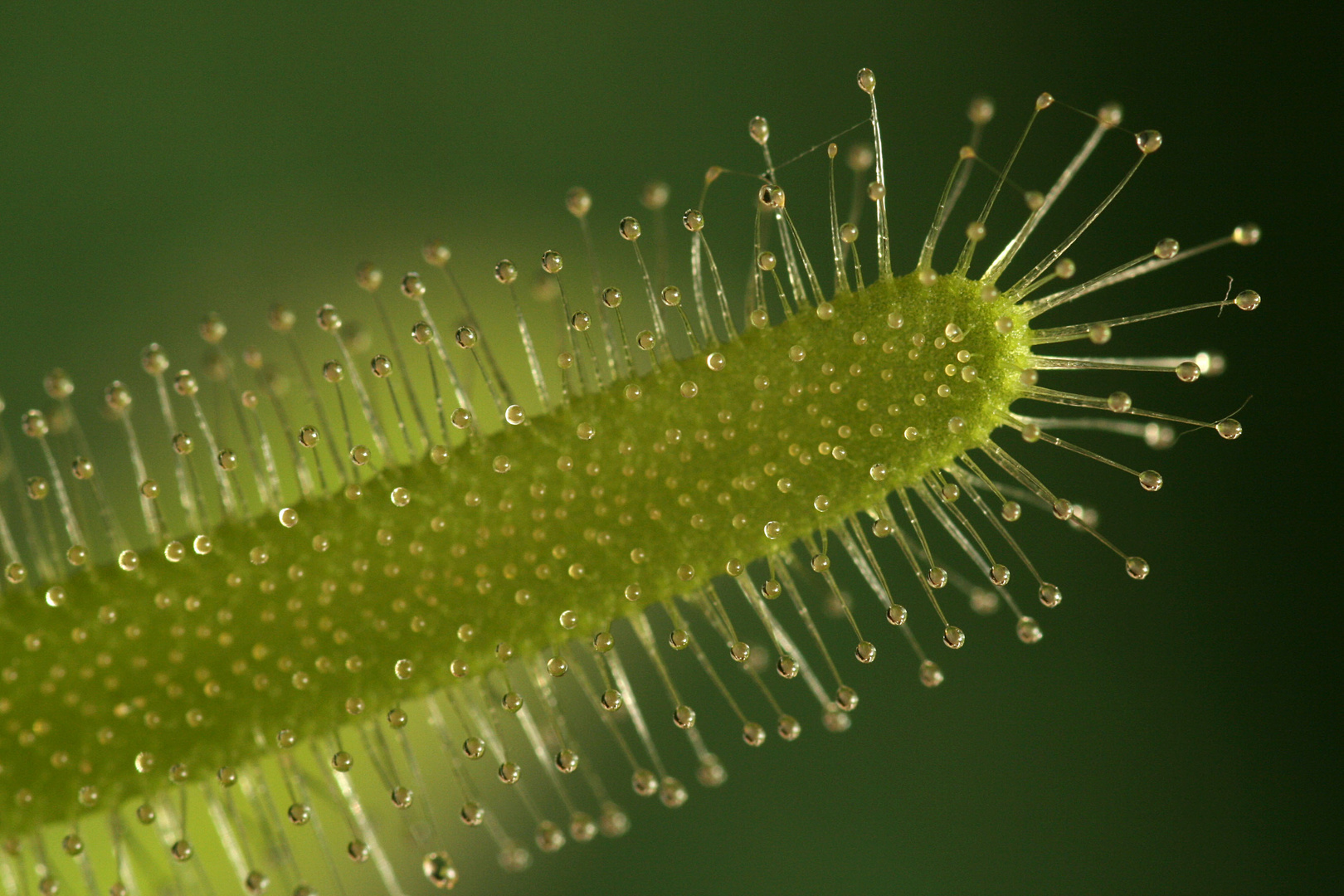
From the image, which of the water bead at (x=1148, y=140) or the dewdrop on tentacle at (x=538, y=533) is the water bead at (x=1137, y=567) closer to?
the dewdrop on tentacle at (x=538, y=533)

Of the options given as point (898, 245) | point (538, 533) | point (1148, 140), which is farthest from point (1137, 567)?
point (898, 245)

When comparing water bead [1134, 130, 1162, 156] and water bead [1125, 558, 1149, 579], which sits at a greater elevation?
water bead [1134, 130, 1162, 156]

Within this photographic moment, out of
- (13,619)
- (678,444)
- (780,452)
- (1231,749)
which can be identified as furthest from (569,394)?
(1231,749)

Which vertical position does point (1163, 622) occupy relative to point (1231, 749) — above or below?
above

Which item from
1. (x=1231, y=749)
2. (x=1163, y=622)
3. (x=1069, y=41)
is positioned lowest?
(x=1231, y=749)

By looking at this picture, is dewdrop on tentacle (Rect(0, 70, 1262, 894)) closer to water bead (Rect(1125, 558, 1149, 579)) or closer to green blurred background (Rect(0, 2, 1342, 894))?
water bead (Rect(1125, 558, 1149, 579))

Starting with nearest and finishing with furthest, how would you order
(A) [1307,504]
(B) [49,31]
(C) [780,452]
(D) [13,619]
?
(C) [780,452], (D) [13,619], (B) [49,31], (A) [1307,504]

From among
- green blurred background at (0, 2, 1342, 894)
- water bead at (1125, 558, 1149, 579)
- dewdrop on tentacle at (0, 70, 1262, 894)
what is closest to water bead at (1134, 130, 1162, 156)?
dewdrop on tentacle at (0, 70, 1262, 894)

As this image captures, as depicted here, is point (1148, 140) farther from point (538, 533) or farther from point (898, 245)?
point (898, 245)

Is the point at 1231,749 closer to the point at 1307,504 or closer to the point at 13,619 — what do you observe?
the point at 1307,504
